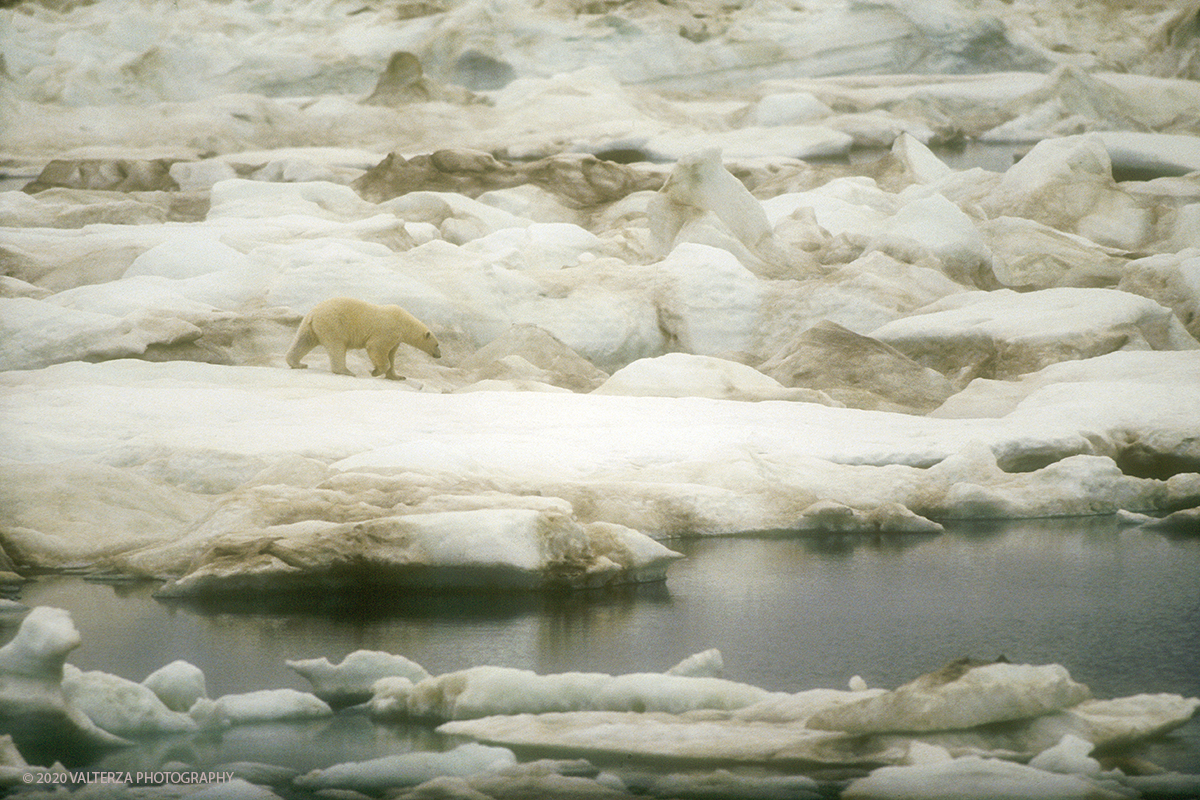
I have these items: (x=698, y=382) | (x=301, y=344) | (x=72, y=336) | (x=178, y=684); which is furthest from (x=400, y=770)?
(x=72, y=336)

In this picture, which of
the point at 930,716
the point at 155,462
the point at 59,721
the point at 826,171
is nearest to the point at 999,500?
the point at 930,716

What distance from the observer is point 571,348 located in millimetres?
A: 9984

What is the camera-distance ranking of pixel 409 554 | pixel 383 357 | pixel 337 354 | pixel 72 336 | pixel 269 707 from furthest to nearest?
pixel 72 336 < pixel 383 357 < pixel 337 354 < pixel 409 554 < pixel 269 707

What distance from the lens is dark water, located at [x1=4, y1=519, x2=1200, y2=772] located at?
4285 mm

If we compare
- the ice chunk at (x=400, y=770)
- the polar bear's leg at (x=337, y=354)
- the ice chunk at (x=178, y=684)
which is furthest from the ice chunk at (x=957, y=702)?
the polar bear's leg at (x=337, y=354)

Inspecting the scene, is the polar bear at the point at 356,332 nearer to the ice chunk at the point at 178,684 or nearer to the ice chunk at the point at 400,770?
the ice chunk at the point at 178,684

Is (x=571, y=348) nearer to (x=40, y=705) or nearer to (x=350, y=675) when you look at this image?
(x=350, y=675)

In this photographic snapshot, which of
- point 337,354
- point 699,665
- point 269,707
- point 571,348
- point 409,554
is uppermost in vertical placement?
point 571,348

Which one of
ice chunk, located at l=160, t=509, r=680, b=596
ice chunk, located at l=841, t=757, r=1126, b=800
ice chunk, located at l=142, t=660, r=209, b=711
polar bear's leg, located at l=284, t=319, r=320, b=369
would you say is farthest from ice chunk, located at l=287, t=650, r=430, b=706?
polar bear's leg, located at l=284, t=319, r=320, b=369

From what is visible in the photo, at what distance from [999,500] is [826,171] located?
10.4 m

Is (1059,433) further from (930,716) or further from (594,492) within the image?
(930,716)

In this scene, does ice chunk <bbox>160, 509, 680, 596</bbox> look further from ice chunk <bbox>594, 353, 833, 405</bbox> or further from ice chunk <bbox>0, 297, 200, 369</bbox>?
ice chunk <bbox>0, 297, 200, 369</bbox>

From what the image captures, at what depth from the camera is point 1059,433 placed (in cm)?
688

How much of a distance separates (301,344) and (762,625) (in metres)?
4.29
